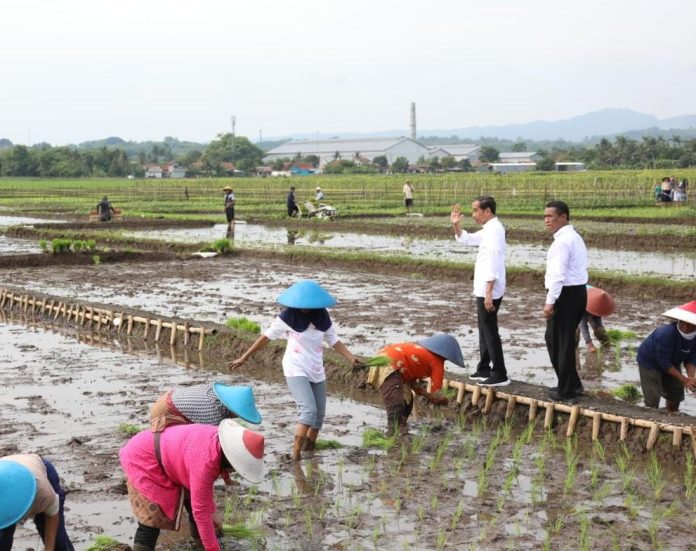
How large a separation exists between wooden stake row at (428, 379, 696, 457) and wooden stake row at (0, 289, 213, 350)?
3.72 metres

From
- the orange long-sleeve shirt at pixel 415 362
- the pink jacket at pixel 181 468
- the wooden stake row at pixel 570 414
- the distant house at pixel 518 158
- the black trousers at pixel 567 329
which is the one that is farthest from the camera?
the distant house at pixel 518 158

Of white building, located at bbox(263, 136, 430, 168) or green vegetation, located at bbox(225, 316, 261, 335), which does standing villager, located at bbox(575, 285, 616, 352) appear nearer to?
green vegetation, located at bbox(225, 316, 261, 335)

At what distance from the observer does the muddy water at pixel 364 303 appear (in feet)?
32.5

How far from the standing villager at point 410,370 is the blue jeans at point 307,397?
2.30 ft

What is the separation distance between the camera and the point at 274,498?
19.4 feet

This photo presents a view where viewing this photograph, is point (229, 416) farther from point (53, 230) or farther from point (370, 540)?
point (53, 230)

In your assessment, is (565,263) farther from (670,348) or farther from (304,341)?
(304,341)

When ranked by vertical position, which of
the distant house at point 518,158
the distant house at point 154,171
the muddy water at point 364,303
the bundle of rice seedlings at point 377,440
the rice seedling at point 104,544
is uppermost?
the distant house at point 518,158

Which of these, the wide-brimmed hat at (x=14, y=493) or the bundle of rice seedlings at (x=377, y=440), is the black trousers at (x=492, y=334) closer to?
the bundle of rice seedlings at (x=377, y=440)

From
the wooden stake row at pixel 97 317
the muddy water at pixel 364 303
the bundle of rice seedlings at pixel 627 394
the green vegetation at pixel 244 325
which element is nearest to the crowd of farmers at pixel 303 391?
the bundle of rice seedlings at pixel 627 394

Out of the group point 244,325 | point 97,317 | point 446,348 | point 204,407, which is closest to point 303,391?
point 446,348

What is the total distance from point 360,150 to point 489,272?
10803 cm

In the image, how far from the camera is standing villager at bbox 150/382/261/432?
4.73 metres

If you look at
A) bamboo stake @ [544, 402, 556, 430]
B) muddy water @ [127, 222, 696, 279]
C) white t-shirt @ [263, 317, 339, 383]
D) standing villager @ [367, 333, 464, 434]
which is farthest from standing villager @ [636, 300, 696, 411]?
muddy water @ [127, 222, 696, 279]
